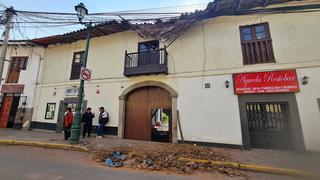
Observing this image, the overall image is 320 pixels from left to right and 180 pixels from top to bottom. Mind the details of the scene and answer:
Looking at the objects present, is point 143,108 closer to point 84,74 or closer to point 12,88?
point 84,74

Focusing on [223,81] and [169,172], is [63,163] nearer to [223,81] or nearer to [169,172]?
[169,172]

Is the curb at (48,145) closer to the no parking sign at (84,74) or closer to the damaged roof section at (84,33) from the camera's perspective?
the no parking sign at (84,74)

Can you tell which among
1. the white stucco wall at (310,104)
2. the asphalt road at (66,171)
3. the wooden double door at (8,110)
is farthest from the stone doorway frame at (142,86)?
the wooden double door at (8,110)

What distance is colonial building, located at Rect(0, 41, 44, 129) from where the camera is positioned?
12.6 meters

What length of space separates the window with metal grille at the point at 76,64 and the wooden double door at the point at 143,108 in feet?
14.7

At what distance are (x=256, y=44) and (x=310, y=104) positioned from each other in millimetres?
3487

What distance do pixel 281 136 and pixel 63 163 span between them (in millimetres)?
8702

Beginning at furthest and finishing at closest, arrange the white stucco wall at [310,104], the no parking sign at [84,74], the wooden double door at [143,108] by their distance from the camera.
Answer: the wooden double door at [143,108], the no parking sign at [84,74], the white stucco wall at [310,104]

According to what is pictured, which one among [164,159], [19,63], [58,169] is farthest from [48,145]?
[19,63]

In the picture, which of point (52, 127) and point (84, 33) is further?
point (52, 127)

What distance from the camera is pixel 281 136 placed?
7574 millimetres

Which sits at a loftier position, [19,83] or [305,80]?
[19,83]

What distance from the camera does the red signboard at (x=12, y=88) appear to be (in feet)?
42.4

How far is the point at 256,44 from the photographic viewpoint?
27.7ft
